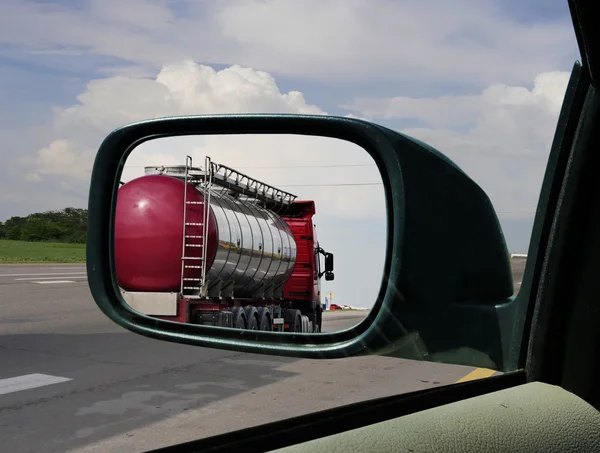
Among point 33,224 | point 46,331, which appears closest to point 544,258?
point 46,331

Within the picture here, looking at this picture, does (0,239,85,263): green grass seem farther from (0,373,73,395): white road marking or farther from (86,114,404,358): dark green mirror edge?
→ (86,114,404,358): dark green mirror edge

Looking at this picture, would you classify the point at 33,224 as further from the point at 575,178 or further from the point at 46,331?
the point at 575,178

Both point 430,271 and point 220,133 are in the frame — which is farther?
point 220,133

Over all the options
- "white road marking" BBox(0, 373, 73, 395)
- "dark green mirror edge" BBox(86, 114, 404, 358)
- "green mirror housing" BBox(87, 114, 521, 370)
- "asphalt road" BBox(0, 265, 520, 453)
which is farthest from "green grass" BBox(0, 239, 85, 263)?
"green mirror housing" BBox(87, 114, 521, 370)

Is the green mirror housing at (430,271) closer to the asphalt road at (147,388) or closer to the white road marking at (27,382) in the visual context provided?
the asphalt road at (147,388)

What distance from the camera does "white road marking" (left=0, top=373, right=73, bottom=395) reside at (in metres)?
7.97

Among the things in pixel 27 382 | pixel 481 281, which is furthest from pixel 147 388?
pixel 481 281

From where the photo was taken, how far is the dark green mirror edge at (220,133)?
1.11 m

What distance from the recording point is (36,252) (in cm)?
5781

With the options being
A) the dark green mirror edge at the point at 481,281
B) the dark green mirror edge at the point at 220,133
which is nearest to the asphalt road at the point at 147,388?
the dark green mirror edge at the point at 220,133

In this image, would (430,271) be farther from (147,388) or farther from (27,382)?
(27,382)

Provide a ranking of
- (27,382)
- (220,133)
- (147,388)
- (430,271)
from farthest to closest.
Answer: (27,382) → (147,388) → (220,133) → (430,271)

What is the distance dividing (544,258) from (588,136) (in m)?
0.21

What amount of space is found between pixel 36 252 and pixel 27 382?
52121 mm
